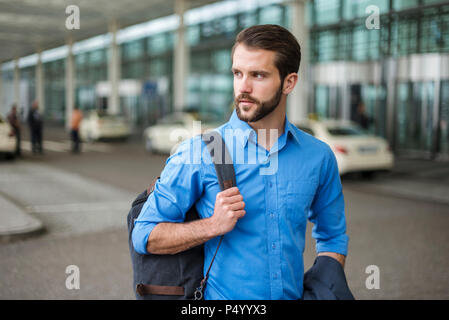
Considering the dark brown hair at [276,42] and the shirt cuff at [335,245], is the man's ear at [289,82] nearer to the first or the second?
the dark brown hair at [276,42]

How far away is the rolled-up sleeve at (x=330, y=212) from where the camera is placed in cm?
200

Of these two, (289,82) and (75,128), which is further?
(75,128)

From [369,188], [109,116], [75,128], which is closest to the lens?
[369,188]

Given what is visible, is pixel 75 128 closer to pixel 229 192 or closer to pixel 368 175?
pixel 368 175

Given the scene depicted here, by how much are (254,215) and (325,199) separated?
35 centimetres

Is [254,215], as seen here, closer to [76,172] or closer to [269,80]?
[269,80]

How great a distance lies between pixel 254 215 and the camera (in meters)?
1.80

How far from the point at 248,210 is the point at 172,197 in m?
0.25

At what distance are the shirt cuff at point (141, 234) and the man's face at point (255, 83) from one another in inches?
18.2

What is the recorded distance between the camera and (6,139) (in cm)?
1775

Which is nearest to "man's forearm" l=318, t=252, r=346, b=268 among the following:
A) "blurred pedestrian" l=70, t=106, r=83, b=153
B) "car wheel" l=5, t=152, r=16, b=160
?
"car wheel" l=5, t=152, r=16, b=160

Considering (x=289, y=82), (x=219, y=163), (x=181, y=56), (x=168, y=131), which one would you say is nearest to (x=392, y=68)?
(x=168, y=131)

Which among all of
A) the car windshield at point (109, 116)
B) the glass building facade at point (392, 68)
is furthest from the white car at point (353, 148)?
the car windshield at point (109, 116)

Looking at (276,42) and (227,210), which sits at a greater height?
(276,42)
